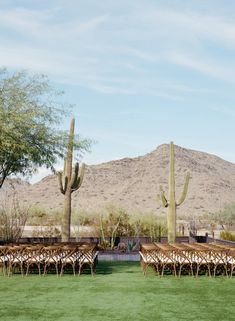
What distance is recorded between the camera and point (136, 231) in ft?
76.7

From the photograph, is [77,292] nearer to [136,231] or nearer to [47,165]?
[47,165]

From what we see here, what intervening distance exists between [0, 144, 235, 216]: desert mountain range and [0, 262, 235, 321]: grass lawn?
45.3 metres

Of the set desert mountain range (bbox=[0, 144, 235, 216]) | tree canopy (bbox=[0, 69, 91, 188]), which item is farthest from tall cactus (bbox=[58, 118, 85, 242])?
desert mountain range (bbox=[0, 144, 235, 216])

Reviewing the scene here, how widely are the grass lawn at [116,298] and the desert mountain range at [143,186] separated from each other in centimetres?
4526

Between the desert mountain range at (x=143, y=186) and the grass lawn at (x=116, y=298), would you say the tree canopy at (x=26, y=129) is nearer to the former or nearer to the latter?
the grass lawn at (x=116, y=298)

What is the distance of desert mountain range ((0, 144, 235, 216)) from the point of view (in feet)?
203

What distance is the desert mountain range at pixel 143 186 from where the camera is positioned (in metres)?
61.8

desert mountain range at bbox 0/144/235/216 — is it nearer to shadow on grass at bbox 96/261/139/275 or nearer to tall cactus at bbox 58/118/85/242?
tall cactus at bbox 58/118/85/242

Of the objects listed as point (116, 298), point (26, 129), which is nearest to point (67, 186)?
point (26, 129)

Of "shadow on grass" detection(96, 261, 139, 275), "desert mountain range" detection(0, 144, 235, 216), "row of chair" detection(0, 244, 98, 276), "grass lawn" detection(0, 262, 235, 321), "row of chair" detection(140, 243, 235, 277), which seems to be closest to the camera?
"grass lawn" detection(0, 262, 235, 321)

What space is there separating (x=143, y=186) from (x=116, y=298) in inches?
2270

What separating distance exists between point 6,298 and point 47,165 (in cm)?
730

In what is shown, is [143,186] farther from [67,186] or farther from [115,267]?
[115,267]

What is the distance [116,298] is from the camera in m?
9.49
